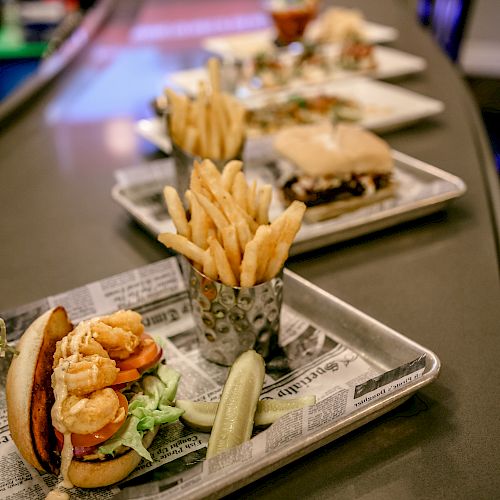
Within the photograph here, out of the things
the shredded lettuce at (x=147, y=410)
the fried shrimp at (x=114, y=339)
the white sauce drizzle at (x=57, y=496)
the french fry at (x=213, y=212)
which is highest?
the french fry at (x=213, y=212)

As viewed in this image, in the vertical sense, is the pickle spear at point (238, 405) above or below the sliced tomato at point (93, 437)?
below

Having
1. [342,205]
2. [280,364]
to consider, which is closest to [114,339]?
[280,364]

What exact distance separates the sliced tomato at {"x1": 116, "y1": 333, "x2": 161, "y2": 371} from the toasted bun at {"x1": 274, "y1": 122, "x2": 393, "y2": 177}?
1079mm

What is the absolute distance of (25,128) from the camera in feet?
8.95

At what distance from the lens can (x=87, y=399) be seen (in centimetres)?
107

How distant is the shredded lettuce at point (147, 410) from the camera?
1.08 m

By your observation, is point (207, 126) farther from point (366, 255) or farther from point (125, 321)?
point (125, 321)

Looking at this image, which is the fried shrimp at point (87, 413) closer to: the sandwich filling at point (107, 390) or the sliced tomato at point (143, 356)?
the sandwich filling at point (107, 390)

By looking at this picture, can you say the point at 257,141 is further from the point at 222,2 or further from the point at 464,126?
the point at 222,2

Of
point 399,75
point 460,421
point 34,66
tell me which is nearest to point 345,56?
point 399,75

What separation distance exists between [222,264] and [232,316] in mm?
140

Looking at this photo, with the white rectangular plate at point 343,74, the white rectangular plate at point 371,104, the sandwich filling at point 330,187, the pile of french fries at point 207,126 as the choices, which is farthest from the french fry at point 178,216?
the white rectangular plate at point 343,74

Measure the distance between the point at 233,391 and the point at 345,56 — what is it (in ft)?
9.23

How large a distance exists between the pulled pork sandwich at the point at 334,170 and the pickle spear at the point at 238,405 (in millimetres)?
808
